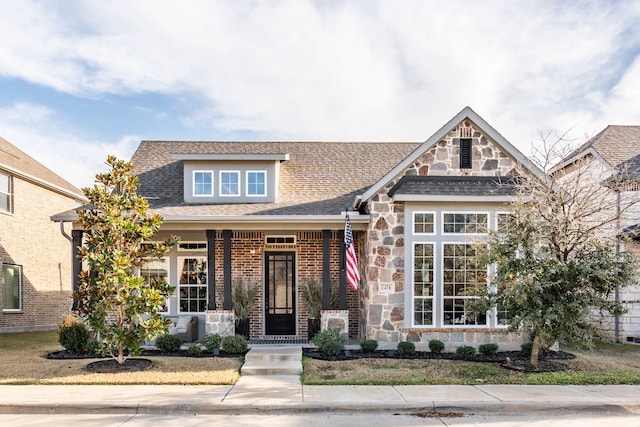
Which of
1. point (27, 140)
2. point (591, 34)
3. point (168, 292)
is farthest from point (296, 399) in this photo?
point (27, 140)

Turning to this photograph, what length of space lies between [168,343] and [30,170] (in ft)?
35.7

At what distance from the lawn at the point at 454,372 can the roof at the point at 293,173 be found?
376 cm

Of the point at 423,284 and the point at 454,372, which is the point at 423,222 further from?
the point at 454,372

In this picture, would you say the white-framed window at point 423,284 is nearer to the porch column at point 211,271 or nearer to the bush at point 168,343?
the porch column at point 211,271

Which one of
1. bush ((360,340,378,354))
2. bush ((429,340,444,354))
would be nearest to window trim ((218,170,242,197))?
bush ((360,340,378,354))

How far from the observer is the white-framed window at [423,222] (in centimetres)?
1099

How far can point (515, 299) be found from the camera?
860cm

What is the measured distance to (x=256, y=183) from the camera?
43.1 ft

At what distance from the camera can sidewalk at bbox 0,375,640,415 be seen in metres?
6.88

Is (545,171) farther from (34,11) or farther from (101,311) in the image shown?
(34,11)

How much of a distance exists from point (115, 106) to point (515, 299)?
13.1 metres

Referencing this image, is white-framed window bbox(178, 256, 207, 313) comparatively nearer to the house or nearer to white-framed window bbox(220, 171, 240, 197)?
the house

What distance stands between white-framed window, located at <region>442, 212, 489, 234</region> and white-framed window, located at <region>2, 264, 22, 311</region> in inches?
545

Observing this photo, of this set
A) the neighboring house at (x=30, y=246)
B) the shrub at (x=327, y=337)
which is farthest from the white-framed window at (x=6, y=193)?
the shrub at (x=327, y=337)
